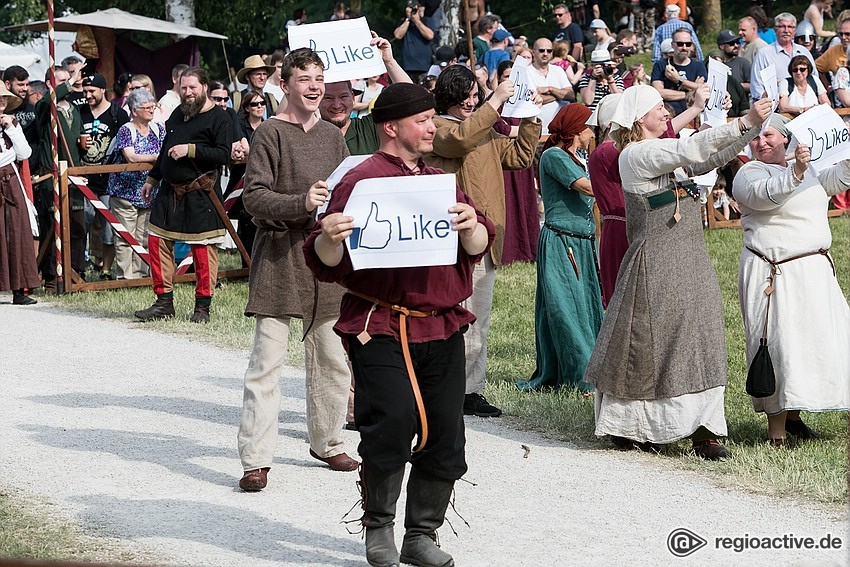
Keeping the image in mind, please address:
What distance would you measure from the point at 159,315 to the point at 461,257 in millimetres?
6938

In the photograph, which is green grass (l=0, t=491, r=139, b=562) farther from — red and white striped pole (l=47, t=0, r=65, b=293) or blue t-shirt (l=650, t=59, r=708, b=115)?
blue t-shirt (l=650, t=59, r=708, b=115)

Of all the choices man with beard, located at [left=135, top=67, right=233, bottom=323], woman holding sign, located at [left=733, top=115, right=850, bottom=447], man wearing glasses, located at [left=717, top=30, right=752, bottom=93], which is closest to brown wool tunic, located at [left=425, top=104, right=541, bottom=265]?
woman holding sign, located at [left=733, top=115, right=850, bottom=447]

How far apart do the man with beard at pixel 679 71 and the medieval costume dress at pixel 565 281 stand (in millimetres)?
8164

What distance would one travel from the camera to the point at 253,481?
6660 millimetres

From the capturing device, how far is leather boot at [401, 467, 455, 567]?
5391mm

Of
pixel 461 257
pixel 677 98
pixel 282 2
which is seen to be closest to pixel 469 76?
pixel 461 257

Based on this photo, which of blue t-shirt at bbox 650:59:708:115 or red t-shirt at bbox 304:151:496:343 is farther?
blue t-shirt at bbox 650:59:708:115

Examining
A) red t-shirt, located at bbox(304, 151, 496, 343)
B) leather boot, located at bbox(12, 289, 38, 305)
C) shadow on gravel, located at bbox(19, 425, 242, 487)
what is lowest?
leather boot, located at bbox(12, 289, 38, 305)

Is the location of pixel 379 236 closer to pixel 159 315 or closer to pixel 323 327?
pixel 323 327

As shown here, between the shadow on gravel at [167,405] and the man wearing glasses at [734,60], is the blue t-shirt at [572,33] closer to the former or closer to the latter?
the man wearing glasses at [734,60]

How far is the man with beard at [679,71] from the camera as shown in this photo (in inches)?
666

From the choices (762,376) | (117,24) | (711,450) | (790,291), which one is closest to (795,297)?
(790,291)

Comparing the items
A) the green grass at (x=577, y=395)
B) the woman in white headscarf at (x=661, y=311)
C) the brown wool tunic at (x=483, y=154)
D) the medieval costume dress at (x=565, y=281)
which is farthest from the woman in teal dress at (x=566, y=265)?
the woman in white headscarf at (x=661, y=311)

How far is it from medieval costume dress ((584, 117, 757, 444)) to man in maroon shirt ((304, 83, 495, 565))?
1.97 m
